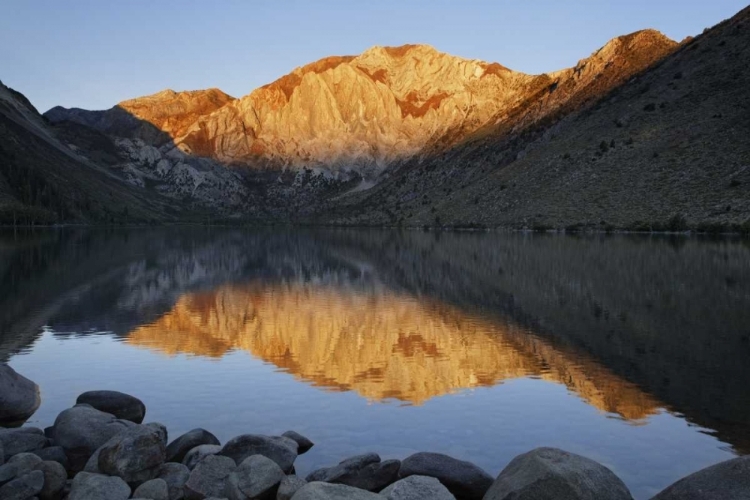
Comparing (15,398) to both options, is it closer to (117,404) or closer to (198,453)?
(117,404)

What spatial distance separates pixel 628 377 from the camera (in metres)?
24.1

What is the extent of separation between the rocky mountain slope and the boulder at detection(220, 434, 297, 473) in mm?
97133

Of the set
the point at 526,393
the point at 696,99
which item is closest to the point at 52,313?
the point at 526,393

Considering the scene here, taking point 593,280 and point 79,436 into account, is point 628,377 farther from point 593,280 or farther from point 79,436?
point 593,280

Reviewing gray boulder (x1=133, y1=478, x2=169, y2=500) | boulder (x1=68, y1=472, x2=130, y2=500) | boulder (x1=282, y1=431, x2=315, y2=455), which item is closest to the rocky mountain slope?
boulder (x1=282, y1=431, x2=315, y2=455)

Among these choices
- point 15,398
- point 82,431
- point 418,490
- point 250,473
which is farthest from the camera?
point 15,398

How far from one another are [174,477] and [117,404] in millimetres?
6268

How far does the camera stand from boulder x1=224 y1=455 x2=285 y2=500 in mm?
13812

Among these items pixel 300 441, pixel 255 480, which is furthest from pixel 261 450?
pixel 255 480

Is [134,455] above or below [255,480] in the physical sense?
above

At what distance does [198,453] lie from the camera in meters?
16.1

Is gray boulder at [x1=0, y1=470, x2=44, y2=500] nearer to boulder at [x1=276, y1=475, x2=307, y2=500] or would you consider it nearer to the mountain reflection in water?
boulder at [x1=276, y1=475, x2=307, y2=500]

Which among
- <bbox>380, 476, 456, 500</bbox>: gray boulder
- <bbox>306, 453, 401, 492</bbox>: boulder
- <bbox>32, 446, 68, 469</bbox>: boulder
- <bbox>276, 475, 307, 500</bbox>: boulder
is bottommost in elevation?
<bbox>32, 446, 68, 469</bbox>: boulder

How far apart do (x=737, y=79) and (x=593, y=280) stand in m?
107
